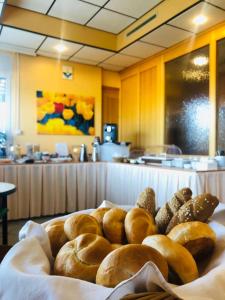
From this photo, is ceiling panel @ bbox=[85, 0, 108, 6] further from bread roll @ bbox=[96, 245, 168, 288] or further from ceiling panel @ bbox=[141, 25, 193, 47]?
bread roll @ bbox=[96, 245, 168, 288]

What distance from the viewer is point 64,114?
4.95 meters

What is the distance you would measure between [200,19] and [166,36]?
623 millimetres

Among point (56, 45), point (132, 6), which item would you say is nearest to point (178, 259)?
point (132, 6)

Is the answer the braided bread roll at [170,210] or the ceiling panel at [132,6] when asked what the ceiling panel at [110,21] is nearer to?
the ceiling panel at [132,6]

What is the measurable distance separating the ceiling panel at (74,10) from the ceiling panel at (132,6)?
0.88 ft

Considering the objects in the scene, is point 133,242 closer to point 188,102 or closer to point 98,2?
point 98,2

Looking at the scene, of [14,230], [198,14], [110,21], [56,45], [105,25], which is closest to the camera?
[14,230]

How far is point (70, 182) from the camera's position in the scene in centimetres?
399

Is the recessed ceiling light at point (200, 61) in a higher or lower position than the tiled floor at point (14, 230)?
higher

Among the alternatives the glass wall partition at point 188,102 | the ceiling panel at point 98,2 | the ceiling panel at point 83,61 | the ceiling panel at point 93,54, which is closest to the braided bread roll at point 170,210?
the glass wall partition at point 188,102

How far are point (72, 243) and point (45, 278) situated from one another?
105 millimetres

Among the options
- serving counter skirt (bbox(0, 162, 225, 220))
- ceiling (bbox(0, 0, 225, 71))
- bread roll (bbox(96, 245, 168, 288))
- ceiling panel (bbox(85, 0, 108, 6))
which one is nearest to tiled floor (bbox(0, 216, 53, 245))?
serving counter skirt (bbox(0, 162, 225, 220))

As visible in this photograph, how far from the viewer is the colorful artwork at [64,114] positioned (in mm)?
4785

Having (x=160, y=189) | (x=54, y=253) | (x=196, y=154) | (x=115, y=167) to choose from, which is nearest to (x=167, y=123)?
(x=196, y=154)
